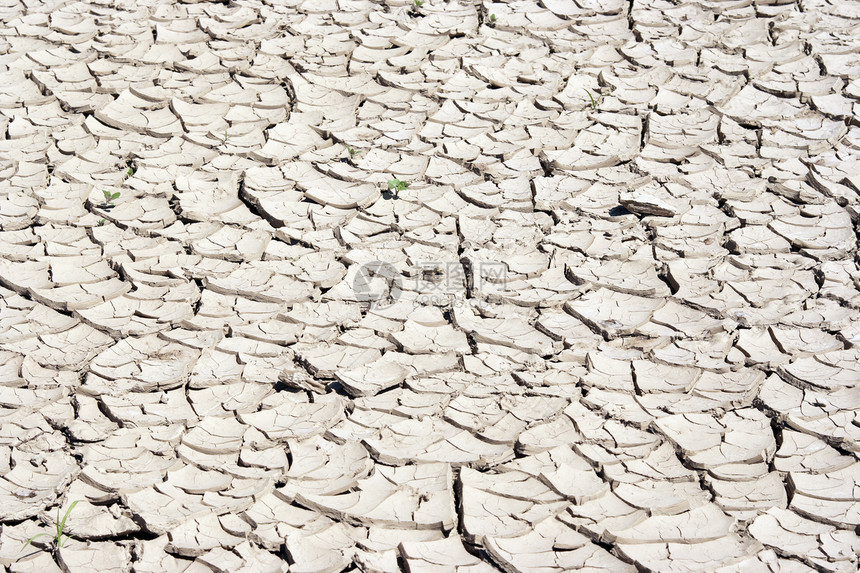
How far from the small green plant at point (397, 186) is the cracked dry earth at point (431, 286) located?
0.06 feet

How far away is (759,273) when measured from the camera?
2.89 metres

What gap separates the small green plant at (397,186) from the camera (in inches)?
126

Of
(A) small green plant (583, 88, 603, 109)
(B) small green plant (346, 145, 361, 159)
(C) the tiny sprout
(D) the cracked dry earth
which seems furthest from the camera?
(A) small green plant (583, 88, 603, 109)

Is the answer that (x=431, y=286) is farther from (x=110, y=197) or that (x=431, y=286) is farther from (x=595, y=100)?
(x=595, y=100)

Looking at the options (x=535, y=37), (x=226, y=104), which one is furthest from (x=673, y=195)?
(x=226, y=104)

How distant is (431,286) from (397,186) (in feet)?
1.63

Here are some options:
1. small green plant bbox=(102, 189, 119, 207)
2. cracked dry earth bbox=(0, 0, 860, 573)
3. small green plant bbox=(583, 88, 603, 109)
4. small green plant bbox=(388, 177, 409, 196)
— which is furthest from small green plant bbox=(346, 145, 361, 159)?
small green plant bbox=(583, 88, 603, 109)

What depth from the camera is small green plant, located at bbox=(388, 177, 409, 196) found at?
3.19 metres

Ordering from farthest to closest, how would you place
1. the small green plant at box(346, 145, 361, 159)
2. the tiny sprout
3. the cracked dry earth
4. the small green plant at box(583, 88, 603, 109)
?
the small green plant at box(583, 88, 603, 109) → the small green plant at box(346, 145, 361, 159) → the tiny sprout → the cracked dry earth

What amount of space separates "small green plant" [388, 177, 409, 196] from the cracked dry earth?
20mm

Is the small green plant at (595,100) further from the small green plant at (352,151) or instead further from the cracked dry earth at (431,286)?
the small green plant at (352,151)

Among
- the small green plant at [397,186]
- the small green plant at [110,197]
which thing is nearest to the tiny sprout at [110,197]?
the small green plant at [110,197]

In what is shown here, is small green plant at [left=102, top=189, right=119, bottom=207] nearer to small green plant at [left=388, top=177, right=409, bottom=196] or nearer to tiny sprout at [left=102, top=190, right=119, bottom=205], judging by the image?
tiny sprout at [left=102, top=190, right=119, bottom=205]

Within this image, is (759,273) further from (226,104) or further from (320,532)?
(226,104)
